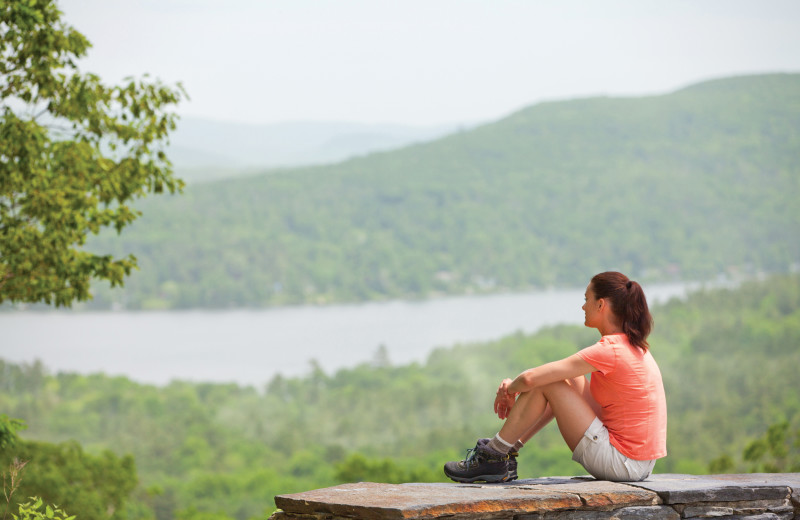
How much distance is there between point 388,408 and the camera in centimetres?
5216

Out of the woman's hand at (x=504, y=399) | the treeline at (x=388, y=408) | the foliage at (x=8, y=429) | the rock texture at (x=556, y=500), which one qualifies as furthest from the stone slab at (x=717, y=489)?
the treeline at (x=388, y=408)

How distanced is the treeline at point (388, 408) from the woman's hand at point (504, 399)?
2726 cm

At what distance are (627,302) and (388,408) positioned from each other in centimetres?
4931

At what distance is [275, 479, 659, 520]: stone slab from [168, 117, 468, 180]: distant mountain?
303ft

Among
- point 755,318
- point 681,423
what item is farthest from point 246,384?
point 755,318

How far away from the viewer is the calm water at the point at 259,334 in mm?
62531

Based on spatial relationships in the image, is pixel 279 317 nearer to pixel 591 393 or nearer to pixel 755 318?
pixel 755 318

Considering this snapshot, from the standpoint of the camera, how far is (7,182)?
6.56 meters

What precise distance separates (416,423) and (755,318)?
80.8ft

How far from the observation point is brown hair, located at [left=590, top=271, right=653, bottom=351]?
3.66 metres

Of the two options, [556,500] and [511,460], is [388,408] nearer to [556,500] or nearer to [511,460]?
[511,460]

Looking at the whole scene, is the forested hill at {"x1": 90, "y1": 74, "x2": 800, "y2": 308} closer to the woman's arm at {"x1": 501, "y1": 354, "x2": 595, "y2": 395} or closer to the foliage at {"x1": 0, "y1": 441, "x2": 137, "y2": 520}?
the foliage at {"x1": 0, "y1": 441, "x2": 137, "y2": 520}

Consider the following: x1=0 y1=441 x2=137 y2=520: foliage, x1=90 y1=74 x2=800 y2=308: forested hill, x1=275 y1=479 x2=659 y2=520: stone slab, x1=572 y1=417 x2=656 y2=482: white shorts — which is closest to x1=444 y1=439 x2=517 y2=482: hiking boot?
x1=275 y1=479 x2=659 y2=520: stone slab

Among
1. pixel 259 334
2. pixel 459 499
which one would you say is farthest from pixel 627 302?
pixel 259 334
